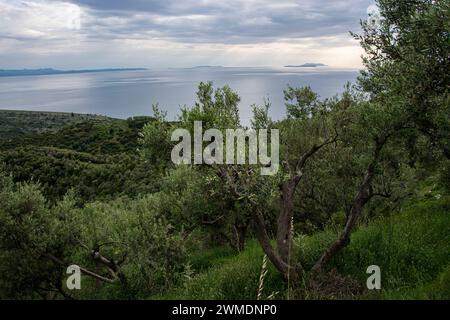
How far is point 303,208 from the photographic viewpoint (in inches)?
1141

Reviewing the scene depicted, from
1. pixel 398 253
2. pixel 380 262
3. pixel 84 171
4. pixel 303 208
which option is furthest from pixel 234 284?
pixel 84 171

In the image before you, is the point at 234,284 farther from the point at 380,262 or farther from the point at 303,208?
the point at 303,208

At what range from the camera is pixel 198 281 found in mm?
14609

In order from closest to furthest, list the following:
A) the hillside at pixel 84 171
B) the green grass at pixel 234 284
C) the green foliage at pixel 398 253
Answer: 1. the green foliage at pixel 398 253
2. the green grass at pixel 234 284
3. the hillside at pixel 84 171

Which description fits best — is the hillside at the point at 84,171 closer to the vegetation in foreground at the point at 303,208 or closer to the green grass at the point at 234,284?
the vegetation in foreground at the point at 303,208

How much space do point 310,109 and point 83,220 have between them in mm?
18863

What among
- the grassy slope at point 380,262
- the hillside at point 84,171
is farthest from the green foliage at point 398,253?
the hillside at point 84,171

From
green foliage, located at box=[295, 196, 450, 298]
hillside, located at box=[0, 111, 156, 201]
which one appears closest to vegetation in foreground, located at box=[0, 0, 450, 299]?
green foliage, located at box=[295, 196, 450, 298]

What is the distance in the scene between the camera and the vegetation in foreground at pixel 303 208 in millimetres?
11094

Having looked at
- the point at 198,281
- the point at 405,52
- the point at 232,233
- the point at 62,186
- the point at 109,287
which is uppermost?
the point at 405,52

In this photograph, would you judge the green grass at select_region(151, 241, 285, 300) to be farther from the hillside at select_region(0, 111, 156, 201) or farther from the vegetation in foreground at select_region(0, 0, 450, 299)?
the hillside at select_region(0, 111, 156, 201)

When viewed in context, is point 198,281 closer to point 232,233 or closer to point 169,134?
point 169,134

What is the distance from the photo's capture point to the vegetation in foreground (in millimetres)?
11094

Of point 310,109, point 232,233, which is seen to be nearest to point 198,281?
point 310,109
